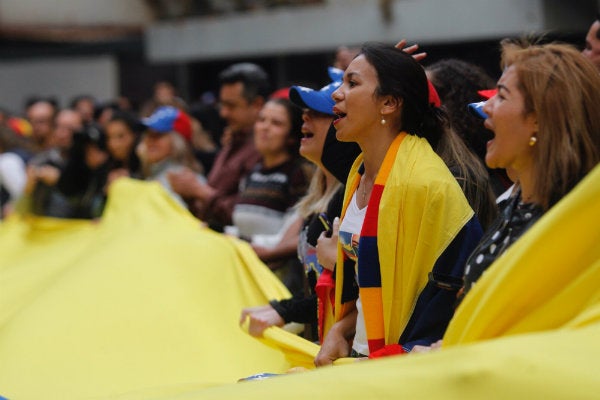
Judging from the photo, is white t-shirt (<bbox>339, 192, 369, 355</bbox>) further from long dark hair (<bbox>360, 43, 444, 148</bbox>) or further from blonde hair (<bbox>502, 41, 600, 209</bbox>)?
blonde hair (<bbox>502, 41, 600, 209</bbox>)

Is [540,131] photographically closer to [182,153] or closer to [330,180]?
[330,180]

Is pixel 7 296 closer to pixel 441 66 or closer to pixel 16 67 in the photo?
pixel 441 66

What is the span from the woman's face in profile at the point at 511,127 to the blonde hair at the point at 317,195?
164 centimetres

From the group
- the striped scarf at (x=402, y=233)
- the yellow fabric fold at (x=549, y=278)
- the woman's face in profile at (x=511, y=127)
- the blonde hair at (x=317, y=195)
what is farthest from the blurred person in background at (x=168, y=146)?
the yellow fabric fold at (x=549, y=278)

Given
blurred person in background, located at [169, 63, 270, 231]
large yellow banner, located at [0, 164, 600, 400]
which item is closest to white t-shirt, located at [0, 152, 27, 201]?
large yellow banner, located at [0, 164, 600, 400]

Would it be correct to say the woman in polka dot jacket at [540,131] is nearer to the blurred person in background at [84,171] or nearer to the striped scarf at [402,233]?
the striped scarf at [402,233]

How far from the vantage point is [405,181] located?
147 inches

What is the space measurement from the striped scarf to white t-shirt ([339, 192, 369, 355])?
10 cm

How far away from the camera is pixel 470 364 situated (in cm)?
261

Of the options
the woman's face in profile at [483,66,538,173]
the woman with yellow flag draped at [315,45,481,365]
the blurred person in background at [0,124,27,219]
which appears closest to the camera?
the woman's face in profile at [483,66,538,173]

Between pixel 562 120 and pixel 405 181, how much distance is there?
2.49 ft

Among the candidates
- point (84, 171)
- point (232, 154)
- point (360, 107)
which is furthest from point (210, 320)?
point (84, 171)

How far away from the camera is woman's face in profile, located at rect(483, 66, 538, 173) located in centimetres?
320

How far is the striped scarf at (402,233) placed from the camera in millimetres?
3719
